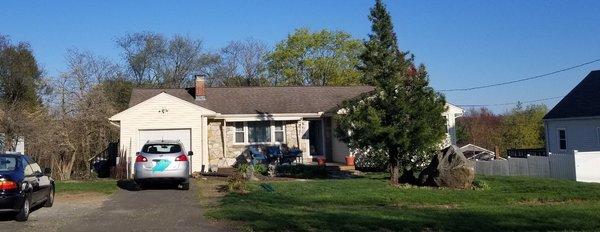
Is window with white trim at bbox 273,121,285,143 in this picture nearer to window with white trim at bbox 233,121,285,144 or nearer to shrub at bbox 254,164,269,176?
window with white trim at bbox 233,121,285,144

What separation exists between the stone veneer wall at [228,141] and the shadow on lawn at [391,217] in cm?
1416

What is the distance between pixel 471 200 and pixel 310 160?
13.9 metres

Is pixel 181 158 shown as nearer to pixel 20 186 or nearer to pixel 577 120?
pixel 20 186

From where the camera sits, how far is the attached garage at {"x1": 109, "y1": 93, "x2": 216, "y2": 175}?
24.8 m

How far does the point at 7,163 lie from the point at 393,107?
11550 millimetres

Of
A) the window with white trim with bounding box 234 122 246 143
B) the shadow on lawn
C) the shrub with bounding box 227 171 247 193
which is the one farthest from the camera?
the window with white trim with bounding box 234 122 246 143

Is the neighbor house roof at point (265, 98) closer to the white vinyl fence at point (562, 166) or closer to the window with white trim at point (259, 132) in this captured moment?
the window with white trim at point (259, 132)

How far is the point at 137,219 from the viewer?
480 inches

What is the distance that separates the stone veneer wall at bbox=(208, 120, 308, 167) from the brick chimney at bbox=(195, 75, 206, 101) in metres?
2.20

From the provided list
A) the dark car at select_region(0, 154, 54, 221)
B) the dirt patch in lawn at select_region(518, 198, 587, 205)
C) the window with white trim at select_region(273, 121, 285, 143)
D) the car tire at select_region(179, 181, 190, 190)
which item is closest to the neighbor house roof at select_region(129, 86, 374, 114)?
the window with white trim at select_region(273, 121, 285, 143)

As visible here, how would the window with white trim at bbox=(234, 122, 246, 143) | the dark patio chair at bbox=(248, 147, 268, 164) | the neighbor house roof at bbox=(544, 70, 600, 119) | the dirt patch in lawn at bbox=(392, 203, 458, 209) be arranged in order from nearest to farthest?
1. the dirt patch in lawn at bbox=(392, 203, 458, 209)
2. the dark patio chair at bbox=(248, 147, 268, 164)
3. the window with white trim at bbox=(234, 122, 246, 143)
4. the neighbor house roof at bbox=(544, 70, 600, 119)

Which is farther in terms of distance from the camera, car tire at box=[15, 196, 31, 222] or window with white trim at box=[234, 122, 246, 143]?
window with white trim at box=[234, 122, 246, 143]

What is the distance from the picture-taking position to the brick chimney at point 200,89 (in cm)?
3077

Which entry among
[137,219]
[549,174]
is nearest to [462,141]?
[549,174]
